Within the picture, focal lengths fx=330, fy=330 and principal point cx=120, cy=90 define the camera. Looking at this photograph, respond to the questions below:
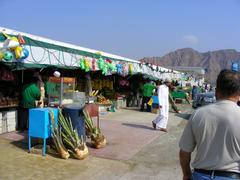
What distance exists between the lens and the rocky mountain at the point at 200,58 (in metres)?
128

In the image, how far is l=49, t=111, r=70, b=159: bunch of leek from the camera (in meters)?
6.84

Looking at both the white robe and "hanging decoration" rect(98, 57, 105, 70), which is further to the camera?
"hanging decoration" rect(98, 57, 105, 70)

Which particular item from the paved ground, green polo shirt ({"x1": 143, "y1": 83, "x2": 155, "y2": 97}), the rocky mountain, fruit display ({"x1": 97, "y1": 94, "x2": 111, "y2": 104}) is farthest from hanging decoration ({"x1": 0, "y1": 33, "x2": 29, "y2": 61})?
the rocky mountain

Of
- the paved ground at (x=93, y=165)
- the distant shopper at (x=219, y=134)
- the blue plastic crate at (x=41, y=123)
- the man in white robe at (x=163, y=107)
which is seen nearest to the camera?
the distant shopper at (x=219, y=134)

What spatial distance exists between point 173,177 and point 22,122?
5.42 metres

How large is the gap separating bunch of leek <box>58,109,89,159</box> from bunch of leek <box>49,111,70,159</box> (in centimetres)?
11

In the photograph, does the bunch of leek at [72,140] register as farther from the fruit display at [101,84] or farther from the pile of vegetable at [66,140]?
the fruit display at [101,84]

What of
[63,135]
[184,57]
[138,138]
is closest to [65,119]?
[63,135]

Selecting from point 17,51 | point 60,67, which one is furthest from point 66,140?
point 60,67

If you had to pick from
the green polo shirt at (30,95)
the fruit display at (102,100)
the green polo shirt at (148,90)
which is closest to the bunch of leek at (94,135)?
the green polo shirt at (30,95)

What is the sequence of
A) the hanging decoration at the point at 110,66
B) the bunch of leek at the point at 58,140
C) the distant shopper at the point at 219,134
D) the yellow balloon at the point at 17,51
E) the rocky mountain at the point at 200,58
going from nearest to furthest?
the distant shopper at the point at 219,134 < the bunch of leek at the point at 58,140 < the yellow balloon at the point at 17,51 < the hanging decoration at the point at 110,66 < the rocky mountain at the point at 200,58

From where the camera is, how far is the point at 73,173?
5.99 metres

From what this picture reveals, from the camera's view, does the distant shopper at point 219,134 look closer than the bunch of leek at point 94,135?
Yes

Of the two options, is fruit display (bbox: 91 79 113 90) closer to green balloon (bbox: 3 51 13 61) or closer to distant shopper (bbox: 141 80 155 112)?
distant shopper (bbox: 141 80 155 112)
